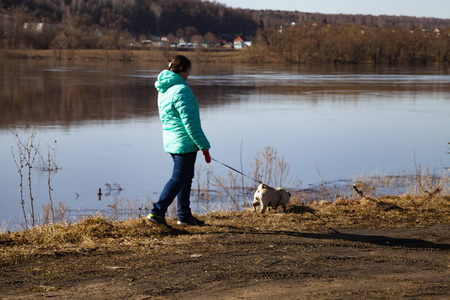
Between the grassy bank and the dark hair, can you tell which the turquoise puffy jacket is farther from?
the grassy bank

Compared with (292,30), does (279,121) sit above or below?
below

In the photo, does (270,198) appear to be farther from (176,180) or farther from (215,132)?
(215,132)

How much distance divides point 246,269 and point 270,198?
1.95m

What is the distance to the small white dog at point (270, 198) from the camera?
6.40 metres

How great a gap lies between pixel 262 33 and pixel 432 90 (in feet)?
140

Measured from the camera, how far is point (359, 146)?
15.6m

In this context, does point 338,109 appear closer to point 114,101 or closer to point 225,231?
point 114,101

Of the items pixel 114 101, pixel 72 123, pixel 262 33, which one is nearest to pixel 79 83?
pixel 114 101

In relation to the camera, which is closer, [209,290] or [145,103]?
[209,290]

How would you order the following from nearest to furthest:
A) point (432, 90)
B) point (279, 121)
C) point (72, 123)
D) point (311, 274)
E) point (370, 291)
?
point (370, 291), point (311, 274), point (72, 123), point (279, 121), point (432, 90)

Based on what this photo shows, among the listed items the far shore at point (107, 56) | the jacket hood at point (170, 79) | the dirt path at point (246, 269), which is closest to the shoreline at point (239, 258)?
the dirt path at point (246, 269)

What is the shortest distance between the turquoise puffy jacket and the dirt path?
2.69 ft

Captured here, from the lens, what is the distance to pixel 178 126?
5.59m

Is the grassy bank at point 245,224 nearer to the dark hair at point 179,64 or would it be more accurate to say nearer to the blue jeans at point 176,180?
the blue jeans at point 176,180
